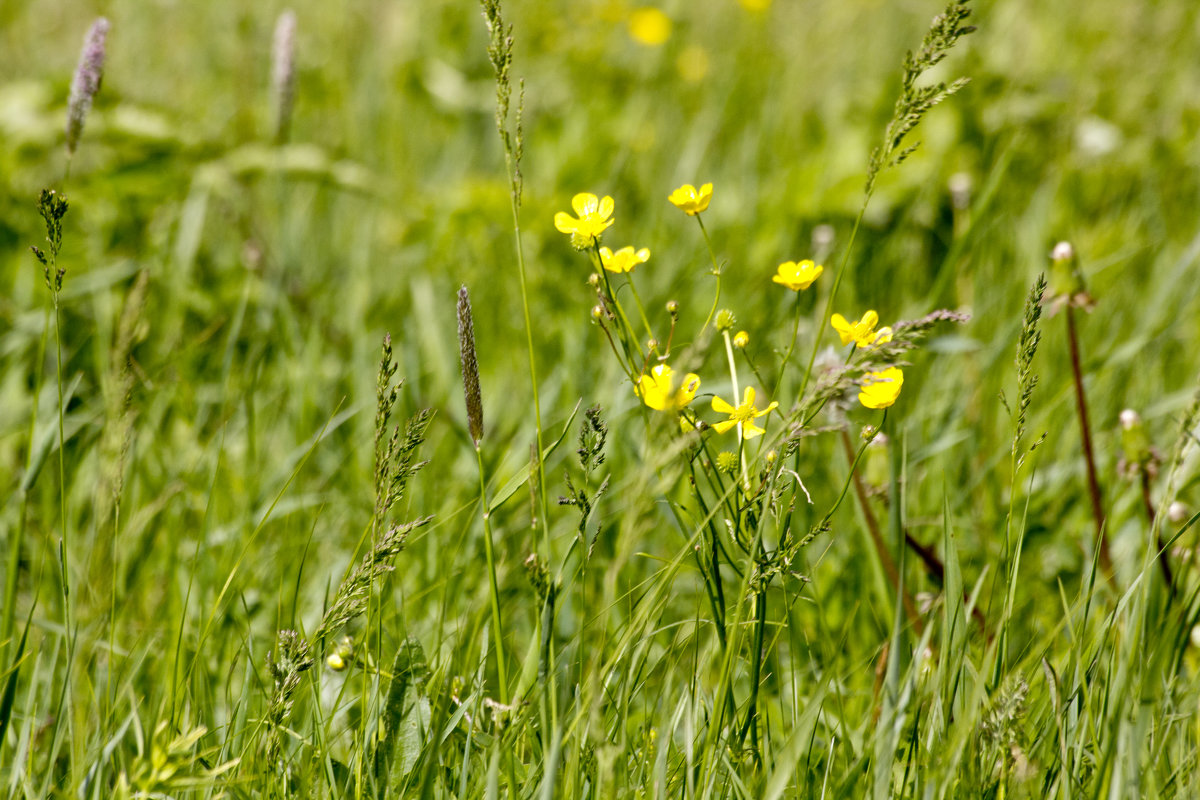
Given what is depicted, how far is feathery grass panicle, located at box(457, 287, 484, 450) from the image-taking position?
98 centimetres

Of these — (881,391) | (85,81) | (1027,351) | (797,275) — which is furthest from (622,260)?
(85,81)

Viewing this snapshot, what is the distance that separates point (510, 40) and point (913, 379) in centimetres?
143

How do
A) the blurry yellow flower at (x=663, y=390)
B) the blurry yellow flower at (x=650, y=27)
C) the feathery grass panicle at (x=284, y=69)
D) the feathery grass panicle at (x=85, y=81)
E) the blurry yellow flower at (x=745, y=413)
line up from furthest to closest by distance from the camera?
the blurry yellow flower at (x=650, y=27)
the feathery grass panicle at (x=284, y=69)
the feathery grass panicle at (x=85, y=81)
the blurry yellow flower at (x=745, y=413)
the blurry yellow flower at (x=663, y=390)

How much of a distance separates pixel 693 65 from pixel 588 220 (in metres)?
3.64

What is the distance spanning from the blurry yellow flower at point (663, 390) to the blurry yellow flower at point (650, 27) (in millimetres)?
3565

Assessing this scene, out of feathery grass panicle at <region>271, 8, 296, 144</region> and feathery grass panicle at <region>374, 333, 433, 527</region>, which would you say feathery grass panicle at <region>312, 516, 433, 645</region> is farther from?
feathery grass panicle at <region>271, 8, 296, 144</region>

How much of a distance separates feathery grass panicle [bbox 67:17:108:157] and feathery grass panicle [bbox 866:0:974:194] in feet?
3.28

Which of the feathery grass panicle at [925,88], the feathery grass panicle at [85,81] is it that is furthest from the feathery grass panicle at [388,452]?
the feathery grass panicle at [85,81]

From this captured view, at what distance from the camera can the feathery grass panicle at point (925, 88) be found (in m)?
1.00

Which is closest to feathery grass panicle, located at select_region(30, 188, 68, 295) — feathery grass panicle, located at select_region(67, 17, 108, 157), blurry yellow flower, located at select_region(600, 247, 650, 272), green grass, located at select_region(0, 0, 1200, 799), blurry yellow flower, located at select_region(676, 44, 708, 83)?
green grass, located at select_region(0, 0, 1200, 799)

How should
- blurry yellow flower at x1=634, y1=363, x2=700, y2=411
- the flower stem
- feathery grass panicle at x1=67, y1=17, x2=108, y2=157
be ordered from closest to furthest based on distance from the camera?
blurry yellow flower at x1=634, y1=363, x2=700, y2=411, feathery grass panicle at x1=67, y1=17, x2=108, y2=157, the flower stem

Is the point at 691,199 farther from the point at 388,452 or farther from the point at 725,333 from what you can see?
the point at 388,452

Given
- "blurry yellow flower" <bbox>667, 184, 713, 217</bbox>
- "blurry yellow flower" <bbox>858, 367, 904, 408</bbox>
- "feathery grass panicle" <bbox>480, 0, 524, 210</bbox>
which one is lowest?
"blurry yellow flower" <bbox>858, 367, 904, 408</bbox>

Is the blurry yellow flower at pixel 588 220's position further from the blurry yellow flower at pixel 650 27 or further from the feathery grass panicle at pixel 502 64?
the blurry yellow flower at pixel 650 27
